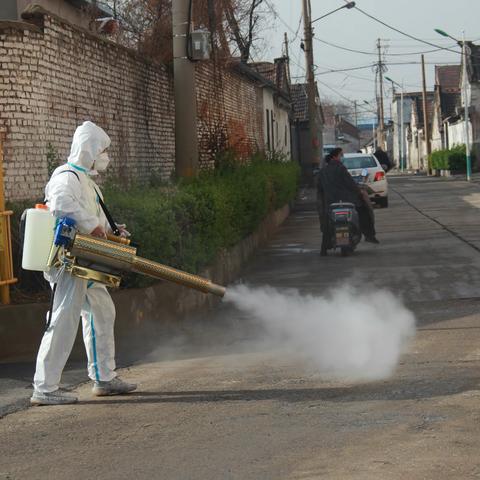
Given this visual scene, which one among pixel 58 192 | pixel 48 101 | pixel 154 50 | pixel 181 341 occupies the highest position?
pixel 154 50

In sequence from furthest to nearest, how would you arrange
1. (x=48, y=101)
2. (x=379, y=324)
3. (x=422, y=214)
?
(x=422, y=214) < (x=48, y=101) < (x=379, y=324)

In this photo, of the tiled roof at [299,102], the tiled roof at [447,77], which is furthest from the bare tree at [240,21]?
the tiled roof at [447,77]

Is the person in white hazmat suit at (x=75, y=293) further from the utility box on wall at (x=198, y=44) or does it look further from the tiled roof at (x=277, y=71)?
the tiled roof at (x=277, y=71)

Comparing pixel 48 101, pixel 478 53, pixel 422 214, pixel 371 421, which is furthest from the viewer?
pixel 478 53

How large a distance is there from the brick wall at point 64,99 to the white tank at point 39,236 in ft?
11.9

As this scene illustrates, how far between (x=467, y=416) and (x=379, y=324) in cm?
402

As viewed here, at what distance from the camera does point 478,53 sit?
6769cm

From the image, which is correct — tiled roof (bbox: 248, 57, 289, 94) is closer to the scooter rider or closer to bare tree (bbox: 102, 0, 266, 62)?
bare tree (bbox: 102, 0, 266, 62)

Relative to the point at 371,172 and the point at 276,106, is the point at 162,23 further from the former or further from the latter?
the point at 276,106

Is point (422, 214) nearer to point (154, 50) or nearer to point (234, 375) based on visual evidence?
point (154, 50)

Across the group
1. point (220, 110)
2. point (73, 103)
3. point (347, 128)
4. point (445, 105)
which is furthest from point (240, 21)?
point (347, 128)

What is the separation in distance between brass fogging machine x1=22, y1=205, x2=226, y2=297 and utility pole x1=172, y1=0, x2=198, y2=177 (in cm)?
683

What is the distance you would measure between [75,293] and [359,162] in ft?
80.2

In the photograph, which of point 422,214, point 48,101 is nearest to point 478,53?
point 422,214
